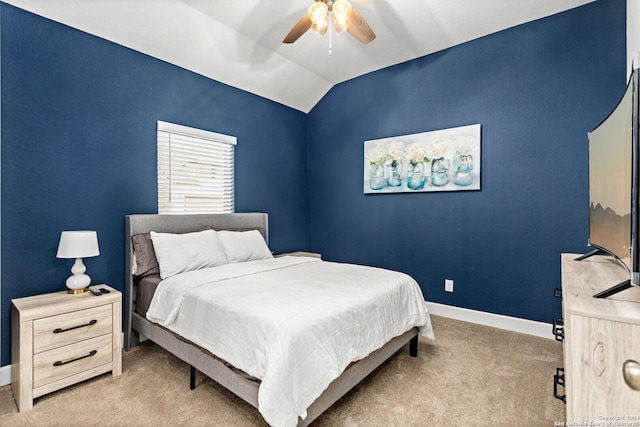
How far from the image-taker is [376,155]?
13.3 ft

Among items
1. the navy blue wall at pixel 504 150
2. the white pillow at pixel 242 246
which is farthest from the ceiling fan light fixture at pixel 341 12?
the white pillow at pixel 242 246

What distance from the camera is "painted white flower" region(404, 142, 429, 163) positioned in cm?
364

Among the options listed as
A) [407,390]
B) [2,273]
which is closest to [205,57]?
[2,273]

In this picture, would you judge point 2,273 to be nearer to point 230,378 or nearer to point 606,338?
point 230,378

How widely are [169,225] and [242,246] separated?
28.7 inches

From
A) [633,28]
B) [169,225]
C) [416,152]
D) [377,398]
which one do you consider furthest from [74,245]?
[633,28]

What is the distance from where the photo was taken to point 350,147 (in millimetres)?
4336

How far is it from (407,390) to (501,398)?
23.1 inches

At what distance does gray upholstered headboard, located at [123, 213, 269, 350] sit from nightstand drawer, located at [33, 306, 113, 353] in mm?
517

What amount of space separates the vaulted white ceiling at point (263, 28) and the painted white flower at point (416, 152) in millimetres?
1043

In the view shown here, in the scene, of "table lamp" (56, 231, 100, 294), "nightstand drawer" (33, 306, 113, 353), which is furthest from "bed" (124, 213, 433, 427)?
"table lamp" (56, 231, 100, 294)

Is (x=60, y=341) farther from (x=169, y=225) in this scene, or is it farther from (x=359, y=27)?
(x=359, y=27)

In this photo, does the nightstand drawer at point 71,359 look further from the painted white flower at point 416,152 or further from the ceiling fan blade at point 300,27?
the painted white flower at point 416,152

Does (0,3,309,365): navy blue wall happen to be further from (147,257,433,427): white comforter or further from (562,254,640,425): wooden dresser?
(562,254,640,425): wooden dresser
